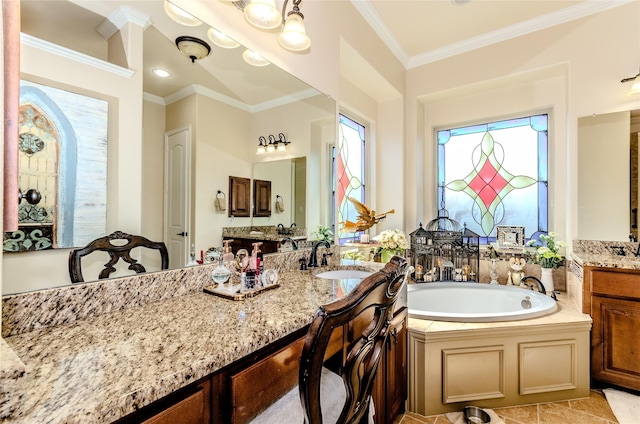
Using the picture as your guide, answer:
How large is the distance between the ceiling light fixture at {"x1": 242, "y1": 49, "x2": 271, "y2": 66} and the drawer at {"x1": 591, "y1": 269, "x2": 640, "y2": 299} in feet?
8.29

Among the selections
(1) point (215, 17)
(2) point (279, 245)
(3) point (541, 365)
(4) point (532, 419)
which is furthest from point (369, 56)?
(4) point (532, 419)

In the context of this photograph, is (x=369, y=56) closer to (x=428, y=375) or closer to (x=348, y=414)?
(x=428, y=375)

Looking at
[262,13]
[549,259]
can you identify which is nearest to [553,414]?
[549,259]

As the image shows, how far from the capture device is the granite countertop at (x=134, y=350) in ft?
1.64

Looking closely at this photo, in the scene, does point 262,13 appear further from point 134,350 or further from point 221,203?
point 134,350

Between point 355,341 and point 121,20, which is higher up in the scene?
point 121,20

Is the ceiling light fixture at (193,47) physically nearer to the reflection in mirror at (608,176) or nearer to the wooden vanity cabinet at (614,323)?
the wooden vanity cabinet at (614,323)

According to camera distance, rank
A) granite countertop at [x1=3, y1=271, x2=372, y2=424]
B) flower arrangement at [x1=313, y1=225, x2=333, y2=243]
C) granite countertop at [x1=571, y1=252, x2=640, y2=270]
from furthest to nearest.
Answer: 1. flower arrangement at [x1=313, y1=225, x2=333, y2=243]
2. granite countertop at [x1=571, y1=252, x2=640, y2=270]
3. granite countertop at [x1=3, y1=271, x2=372, y2=424]

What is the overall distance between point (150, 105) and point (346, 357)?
1.09 meters

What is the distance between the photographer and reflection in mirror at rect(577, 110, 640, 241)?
2.28 metres

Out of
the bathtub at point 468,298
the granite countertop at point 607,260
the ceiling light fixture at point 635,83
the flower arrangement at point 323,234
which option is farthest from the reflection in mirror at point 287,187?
the ceiling light fixture at point 635,83

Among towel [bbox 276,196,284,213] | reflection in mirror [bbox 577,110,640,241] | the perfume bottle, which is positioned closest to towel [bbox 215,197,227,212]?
the perfume bottle

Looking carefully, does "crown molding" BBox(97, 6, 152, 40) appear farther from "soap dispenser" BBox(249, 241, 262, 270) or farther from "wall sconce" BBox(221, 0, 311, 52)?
"soap dispenser" BBox(249, 241, 262, 270)

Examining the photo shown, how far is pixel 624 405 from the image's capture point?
186 centimetres
